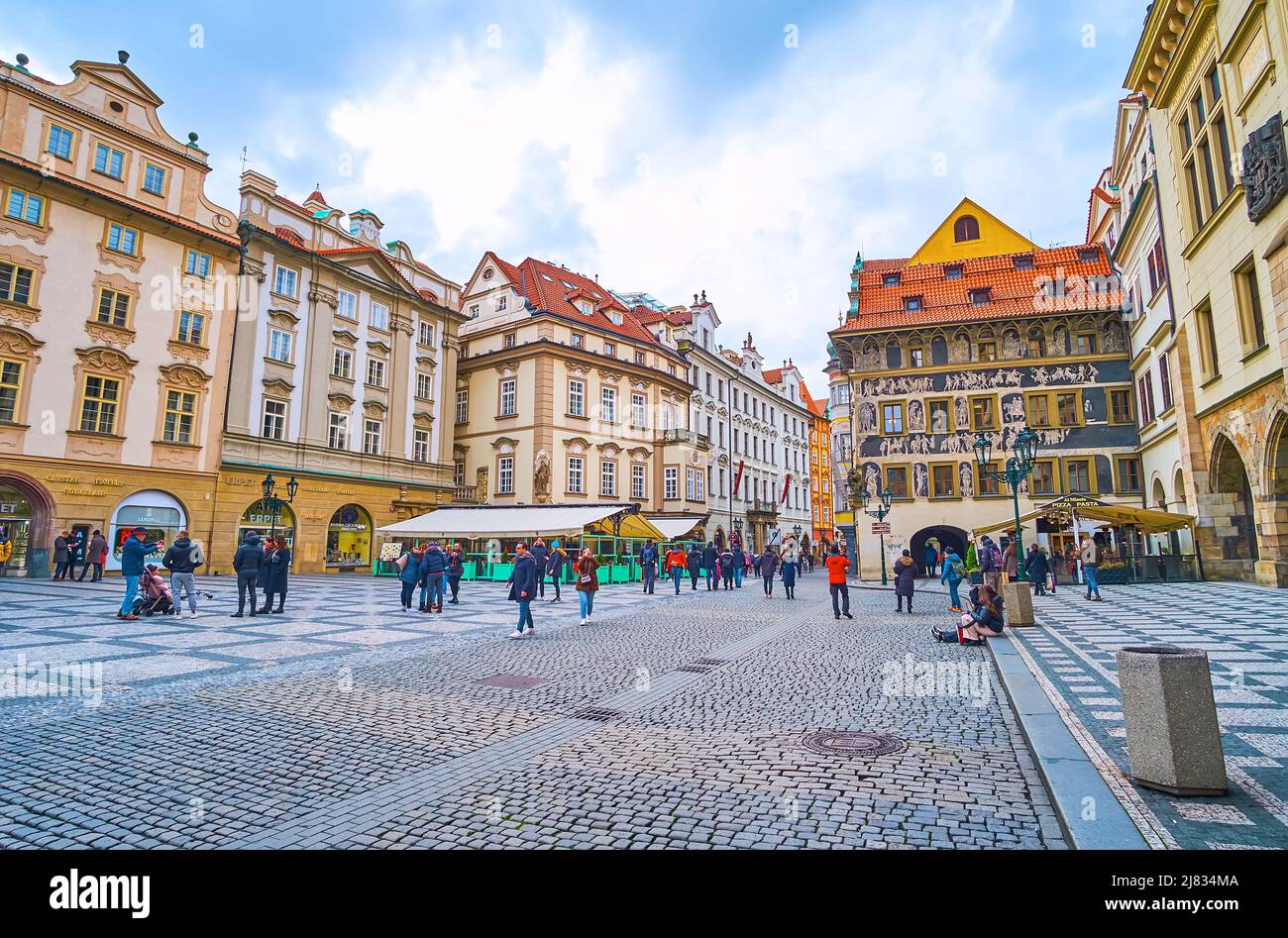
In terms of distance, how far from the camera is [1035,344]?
115ft

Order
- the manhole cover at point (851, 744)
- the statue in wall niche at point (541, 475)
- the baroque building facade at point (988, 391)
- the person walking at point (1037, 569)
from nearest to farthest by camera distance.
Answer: the manhole cover at point (851, 744) < the person walking at point (1037, 569) < the baroque building facade at point (988, 391) < the statue in wall niche at point (541, 475)

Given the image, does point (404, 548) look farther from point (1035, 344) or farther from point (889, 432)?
point (1035, 344)

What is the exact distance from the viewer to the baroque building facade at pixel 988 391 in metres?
33.9

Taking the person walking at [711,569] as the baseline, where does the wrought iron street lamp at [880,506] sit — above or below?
above

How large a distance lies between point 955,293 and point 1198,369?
15.8 m

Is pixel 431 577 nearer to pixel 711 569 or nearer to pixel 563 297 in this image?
pixel 711 569

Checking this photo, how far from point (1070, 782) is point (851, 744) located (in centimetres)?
173

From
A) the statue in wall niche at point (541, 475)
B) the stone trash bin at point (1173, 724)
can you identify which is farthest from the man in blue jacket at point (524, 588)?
the statue in wall niche at point (541, 475)

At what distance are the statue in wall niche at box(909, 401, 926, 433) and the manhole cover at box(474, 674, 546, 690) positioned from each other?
3096cm

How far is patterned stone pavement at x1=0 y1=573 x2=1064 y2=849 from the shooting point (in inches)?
163

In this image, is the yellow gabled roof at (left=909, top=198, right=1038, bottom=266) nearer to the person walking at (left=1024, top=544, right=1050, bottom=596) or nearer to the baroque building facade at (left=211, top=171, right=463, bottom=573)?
the person walking at (left=1024, top=544, right=1050, bottom=596)

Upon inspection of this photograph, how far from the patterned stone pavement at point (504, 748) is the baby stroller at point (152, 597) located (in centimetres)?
260

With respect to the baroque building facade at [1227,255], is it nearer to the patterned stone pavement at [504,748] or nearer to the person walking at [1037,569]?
the person walking at [1037,569]

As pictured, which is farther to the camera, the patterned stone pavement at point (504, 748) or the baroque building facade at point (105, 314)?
the baroque building facade at point (105, 314)
